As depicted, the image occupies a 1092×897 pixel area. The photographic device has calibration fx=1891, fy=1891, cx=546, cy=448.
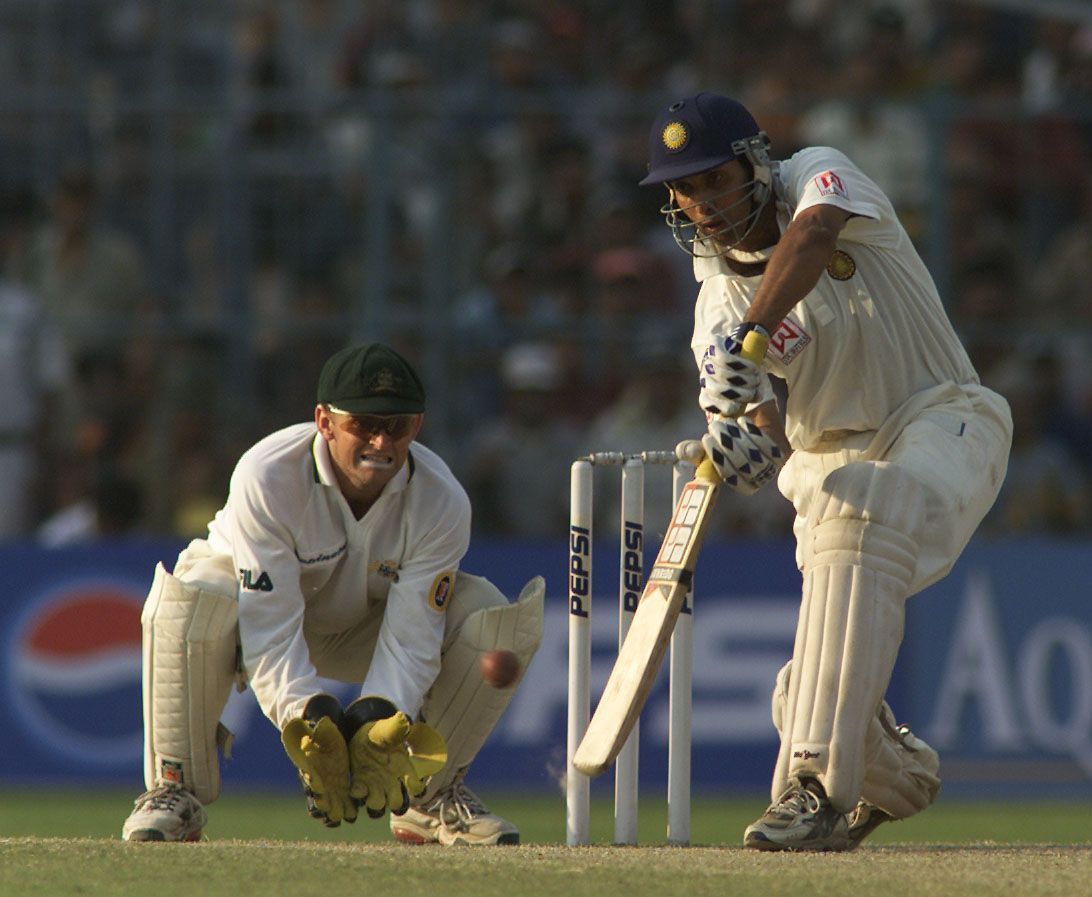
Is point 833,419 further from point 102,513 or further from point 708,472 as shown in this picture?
point 102,513

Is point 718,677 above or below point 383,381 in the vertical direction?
below

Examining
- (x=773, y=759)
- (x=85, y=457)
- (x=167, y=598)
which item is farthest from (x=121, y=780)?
(x=167, y=598)

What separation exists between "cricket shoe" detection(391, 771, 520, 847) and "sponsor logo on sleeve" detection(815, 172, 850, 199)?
1782 millimetres

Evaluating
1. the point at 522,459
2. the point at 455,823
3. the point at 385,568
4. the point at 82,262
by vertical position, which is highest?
the point at 82,262

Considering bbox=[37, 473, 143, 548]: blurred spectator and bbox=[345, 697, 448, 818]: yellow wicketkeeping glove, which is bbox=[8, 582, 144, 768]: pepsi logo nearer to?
bbox=[37, 473, 143, 548]: blurred spectator

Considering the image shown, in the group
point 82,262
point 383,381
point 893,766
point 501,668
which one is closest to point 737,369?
point 383,381

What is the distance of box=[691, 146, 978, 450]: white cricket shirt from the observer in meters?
4.54

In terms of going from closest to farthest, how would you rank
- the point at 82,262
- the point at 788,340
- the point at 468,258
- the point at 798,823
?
the point at 798,823
the point at 788,340
the point at 468,258
the point at 82,262

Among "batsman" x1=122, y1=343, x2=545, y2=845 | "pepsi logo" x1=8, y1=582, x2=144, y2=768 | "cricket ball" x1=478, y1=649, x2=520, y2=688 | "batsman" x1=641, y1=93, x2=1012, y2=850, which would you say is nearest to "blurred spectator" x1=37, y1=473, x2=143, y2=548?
"pepsi logo" x1=8, y1=582, x2=144, y2=768

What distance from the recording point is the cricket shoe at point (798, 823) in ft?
14.1

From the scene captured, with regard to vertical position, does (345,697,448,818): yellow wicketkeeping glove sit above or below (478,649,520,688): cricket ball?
below

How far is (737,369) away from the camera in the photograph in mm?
4203

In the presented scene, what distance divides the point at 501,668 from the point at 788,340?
41.9 inches

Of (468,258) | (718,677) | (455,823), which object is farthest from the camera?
(468,258)
